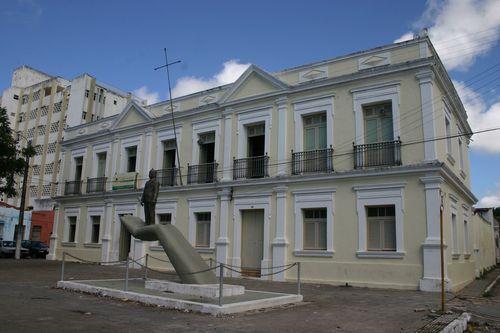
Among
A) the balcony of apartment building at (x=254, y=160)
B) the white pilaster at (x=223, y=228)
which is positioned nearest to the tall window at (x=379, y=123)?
the balcony of apartment building at (x=254, y=160)

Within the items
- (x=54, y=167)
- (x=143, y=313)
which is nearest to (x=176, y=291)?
(x=143, y=313)

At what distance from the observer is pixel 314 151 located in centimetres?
1683

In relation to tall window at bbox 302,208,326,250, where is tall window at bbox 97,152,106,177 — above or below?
above

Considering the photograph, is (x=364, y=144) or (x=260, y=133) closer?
(x=364, y=144)

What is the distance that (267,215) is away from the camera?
57.5 feet

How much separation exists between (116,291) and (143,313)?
224cm

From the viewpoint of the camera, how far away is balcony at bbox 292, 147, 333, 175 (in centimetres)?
1641

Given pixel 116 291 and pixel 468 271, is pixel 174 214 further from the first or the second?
pixel 468 271

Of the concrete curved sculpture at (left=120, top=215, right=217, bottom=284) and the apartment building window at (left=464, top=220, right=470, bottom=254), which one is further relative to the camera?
the apartment building window at (left=464, top=220, right=470, bottom=254)

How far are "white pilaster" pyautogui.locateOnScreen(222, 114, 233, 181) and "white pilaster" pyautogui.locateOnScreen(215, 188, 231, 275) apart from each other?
2.19ft

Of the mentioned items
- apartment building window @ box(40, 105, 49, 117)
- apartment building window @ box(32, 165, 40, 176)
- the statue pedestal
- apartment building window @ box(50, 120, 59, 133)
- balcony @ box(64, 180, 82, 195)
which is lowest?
the statue pedestal

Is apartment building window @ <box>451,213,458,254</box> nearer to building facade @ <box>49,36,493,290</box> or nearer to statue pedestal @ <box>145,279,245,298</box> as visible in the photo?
building facade @ <box>49,36,493,290</box>

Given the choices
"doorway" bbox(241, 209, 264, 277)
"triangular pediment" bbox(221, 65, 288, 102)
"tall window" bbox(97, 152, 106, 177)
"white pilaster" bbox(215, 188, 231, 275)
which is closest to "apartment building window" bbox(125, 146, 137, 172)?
"tall window" bbox(97, 152, 106, 177)

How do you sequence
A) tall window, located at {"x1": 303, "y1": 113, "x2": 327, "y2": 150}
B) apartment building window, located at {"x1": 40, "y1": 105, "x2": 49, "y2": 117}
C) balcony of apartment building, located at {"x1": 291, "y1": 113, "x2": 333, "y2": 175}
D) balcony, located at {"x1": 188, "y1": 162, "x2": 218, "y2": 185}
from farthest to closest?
apartment building window, located at {"x1": 40, "y1": 105, "x2": 49, "y2": 117} < balcony, located at {"x1": 188, "y1": 162, "x2": 218, "y2": 185} < tall window, located at {"x1": 303, "y1": 113, "x2": 327, "y2": 150} < balcony of apartment building, located at {"x1": 291, "y1": 113, "x2": 333, "y2": 175}
